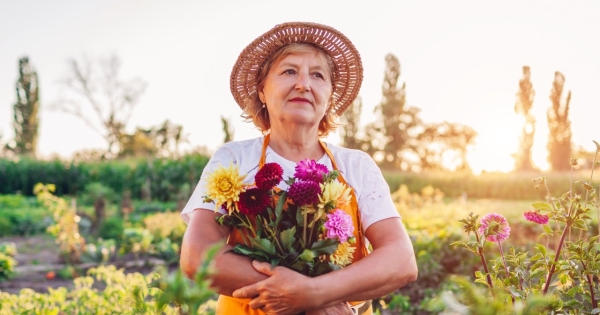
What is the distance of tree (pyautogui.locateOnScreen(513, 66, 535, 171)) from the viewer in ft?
69.3

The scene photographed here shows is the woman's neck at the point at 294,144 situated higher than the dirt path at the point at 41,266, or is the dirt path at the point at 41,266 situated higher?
the woman's neck at the point at 294,144

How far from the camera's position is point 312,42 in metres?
1.96

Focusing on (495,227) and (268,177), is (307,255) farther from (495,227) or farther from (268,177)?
(495,227)

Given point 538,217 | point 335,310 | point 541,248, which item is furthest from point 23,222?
point 541,248

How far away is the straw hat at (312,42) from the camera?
6.37 feet

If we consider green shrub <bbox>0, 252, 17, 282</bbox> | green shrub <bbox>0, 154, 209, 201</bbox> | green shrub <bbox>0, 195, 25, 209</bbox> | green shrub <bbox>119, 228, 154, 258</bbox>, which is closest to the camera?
green shrub <bbox>0, 252, 17, 282</bbox>

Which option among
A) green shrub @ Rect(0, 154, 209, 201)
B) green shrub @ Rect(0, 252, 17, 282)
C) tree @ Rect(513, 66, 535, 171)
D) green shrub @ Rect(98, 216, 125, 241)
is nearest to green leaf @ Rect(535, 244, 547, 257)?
green shrub @ Rect(0, 252, 17, 282)

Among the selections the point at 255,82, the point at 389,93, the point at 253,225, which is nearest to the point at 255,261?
the point at 253,225

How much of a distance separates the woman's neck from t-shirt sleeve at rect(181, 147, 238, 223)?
179 mm

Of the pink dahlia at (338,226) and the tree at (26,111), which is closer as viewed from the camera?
the pink dahlia at (338,226)

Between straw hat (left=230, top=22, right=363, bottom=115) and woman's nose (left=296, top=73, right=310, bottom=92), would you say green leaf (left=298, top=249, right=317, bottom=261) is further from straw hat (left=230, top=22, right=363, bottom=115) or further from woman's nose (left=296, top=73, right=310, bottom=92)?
straw hat (left=230, top=22, right=363, bottom=115)

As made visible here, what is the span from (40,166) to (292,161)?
64.3 feet

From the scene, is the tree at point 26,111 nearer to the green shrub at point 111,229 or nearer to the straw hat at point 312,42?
the green shrub at point 111,229

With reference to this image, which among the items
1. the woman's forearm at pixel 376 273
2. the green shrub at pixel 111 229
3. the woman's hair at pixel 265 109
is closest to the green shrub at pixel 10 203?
the green shrub at pixel 111 229
